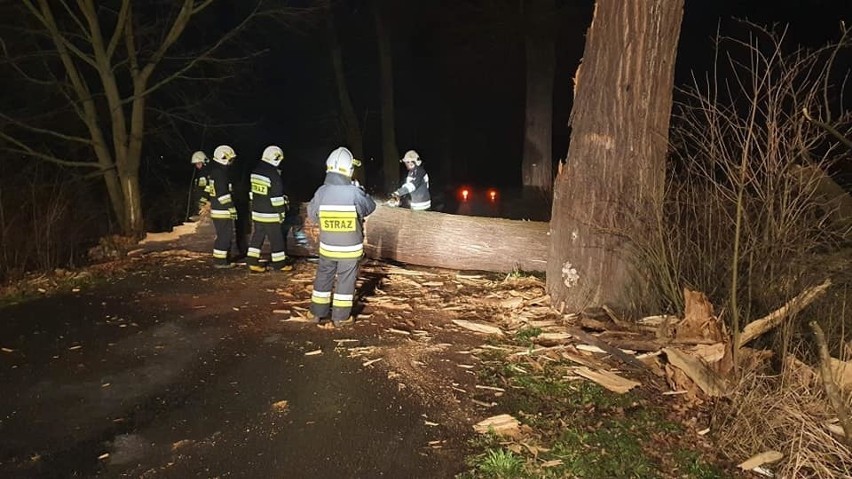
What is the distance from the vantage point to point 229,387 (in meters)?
4.76

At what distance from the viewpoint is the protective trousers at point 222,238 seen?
8.82 metres

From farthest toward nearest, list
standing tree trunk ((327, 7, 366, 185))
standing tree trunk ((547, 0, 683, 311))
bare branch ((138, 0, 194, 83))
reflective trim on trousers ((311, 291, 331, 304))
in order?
standing tree trunk ((327, 7, 366, 185)), bare branch ((138, 0, 194, 83)), reflective trim on trousers ((311, 291, 331, 304)), standing tree trunk ((547, 0, 683, 311))

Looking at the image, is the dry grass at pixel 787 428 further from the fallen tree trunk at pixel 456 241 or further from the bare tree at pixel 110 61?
the bare tree at pixel 110 61

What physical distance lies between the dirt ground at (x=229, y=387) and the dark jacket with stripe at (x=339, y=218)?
0.78m

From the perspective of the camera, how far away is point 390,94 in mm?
21438

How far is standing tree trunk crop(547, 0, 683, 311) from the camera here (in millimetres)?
5730

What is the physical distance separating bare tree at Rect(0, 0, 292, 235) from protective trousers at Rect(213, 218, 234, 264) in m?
2.66

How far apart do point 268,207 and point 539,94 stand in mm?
8440

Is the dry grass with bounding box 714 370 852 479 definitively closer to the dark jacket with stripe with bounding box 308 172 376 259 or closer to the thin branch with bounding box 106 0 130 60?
the dark jacket with stripe with bounding box 308 172 376 259

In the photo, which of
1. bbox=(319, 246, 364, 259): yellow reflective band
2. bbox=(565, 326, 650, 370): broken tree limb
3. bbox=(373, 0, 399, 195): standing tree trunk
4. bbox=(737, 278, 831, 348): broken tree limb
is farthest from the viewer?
bbox=(373, 0, 399, 195): standing tree trunk

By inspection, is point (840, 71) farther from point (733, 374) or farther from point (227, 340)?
point (227, 340)

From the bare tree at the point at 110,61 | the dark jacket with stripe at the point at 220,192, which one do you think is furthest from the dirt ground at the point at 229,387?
the bare tree at the point at 110,61

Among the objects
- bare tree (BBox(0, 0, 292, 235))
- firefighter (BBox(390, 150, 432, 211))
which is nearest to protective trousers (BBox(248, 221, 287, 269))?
firefighter (BBox(390, 150, 432, 211))

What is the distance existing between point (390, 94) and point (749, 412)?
749 inches
